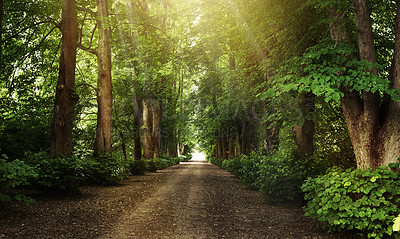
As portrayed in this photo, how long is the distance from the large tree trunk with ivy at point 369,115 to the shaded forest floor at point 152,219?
1.76 metres

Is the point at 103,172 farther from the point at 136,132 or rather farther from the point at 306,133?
the point at 306,133

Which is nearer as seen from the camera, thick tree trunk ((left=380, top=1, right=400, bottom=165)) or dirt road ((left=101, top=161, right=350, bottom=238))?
thick tree trunk ((left=380, top=1, right=400, bottom=165))

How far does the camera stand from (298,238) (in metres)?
5.33

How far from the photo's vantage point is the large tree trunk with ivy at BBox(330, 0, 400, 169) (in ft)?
17.8

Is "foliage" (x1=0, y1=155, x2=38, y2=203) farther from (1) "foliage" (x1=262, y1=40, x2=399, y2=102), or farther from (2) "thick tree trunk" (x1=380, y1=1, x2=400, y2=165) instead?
(2) "thick tree trunk" (x1=380, y1=1, x2=400, y2=165)

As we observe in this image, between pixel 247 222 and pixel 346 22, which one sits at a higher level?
pixel 346 22

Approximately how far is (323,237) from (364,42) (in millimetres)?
→ 4107

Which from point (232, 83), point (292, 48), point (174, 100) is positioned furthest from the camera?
point (174, 100)

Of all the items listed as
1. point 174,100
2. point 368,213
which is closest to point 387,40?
point 368,213

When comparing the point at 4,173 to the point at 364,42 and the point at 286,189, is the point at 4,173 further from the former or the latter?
the point at 364,42

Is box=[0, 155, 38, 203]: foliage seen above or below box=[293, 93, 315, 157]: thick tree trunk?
below

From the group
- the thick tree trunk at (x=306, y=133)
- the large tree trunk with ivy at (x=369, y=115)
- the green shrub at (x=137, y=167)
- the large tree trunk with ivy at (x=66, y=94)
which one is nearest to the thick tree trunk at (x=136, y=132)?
the green shrub at (x=137, y=167)

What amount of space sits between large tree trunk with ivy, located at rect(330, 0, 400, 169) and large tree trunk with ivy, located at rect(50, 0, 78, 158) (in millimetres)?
8226

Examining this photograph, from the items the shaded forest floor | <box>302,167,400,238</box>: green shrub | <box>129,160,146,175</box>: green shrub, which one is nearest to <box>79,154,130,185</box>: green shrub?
the shaded forest floor
